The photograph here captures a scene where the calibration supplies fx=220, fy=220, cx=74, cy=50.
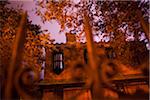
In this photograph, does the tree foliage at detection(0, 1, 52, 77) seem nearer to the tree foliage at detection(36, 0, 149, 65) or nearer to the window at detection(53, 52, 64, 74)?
the tree foliage at detection(36, 0, 149, 65)

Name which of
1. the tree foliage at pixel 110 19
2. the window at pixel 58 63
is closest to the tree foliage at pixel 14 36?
the tree foliage at pixel 110 19

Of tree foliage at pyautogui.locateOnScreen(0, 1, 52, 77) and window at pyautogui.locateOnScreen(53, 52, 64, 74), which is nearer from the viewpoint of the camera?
tree foliage at pyautogui.locateOnScreen(0, 1, 52, 77)

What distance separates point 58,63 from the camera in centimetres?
2111

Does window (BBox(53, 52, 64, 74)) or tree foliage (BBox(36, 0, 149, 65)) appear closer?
→ tree foliage (BBox(36, 0, 149, 65))

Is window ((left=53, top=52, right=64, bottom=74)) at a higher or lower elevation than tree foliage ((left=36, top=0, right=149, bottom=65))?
lower

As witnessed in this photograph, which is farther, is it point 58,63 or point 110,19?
point 58,63

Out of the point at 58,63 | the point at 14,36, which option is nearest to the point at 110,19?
the point at 14,36

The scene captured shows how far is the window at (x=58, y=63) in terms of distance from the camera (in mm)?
20302

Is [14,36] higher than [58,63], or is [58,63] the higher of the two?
[14,36]

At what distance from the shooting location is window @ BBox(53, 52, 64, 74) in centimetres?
2030

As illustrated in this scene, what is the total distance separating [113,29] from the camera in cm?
1081

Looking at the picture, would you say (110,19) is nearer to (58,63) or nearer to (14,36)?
(14,36)

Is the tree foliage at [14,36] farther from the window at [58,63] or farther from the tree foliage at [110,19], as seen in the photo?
the window at [58,63]

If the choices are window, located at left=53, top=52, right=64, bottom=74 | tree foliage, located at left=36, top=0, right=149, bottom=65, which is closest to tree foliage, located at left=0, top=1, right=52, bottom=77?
tree foliage, located at left=36, top=0, right=149, bottom=65
